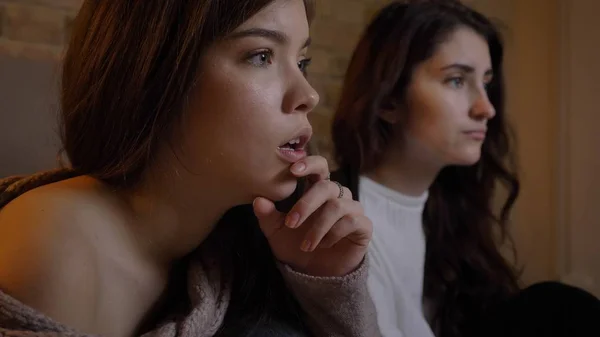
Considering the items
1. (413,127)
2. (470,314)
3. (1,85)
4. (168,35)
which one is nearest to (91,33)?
(168,35)

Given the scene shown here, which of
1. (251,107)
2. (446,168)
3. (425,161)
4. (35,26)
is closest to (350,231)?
(251,107)

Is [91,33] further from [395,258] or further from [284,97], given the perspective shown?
[395,258]

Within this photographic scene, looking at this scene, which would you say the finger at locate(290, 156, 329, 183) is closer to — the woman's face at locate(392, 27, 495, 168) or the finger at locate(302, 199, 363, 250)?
the finger at locate(302, 199, 363, 250)

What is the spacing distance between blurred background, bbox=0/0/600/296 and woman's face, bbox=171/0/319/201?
2.03 ft

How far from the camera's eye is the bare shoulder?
573 millimetres

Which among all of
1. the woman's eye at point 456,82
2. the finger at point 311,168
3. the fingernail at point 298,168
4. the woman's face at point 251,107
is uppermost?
the woman's face at point 251,107

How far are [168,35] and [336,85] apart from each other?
938 millimetres

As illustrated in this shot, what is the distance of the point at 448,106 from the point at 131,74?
26.2 inches

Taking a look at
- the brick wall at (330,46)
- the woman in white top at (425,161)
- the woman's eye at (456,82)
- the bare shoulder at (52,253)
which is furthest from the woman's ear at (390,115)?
the bare shoulder at (52,253)

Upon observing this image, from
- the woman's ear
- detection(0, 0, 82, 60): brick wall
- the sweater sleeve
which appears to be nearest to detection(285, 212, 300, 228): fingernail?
the sweater sleeve

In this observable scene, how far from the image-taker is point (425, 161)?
1.15m

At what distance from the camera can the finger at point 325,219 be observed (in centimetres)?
71

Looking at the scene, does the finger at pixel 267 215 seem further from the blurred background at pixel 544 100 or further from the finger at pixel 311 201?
the blurred background at pixel 544 100

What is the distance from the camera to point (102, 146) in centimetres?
67
